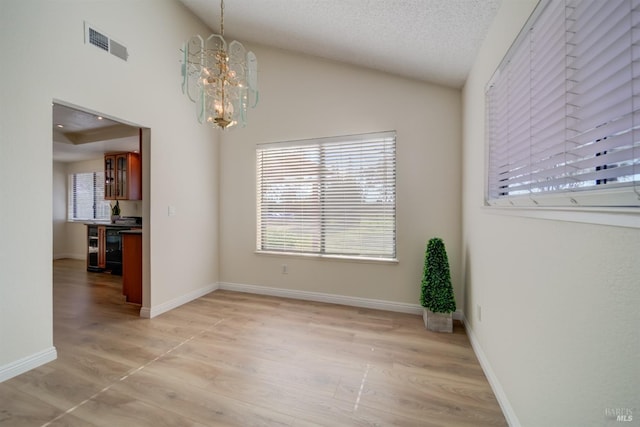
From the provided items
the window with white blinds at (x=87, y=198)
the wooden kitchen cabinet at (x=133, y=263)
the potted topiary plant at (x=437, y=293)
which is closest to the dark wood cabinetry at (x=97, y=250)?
the window with white blinds at (x=87, y=198)

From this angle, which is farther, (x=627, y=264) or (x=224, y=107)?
(x=224, y=107)

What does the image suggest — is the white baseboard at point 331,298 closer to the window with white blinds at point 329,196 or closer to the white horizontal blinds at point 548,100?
the window with white blinds at point 329,196

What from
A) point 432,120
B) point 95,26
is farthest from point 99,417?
point 432,120

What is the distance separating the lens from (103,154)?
5906 millimetres

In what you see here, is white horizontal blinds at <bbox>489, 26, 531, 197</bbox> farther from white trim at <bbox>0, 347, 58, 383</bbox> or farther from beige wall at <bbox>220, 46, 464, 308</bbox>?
white trim at <bbox>0, 347, 58, 383</bbox>

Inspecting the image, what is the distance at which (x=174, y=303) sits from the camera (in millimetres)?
3182

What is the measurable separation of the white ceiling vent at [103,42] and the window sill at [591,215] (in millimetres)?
3682

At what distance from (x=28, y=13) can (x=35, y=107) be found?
698 mm

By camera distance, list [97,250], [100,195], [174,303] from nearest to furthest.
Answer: [174,303] → [97,250] → [100,195]

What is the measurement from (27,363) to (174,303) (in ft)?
4.33

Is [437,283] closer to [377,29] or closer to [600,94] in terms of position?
[600,94]

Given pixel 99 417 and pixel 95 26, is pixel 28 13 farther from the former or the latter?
pixel 99 417

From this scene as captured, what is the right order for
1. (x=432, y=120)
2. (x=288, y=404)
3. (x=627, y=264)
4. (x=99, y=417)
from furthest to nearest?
(x=432, y=120) < (x=288, y=404) < (x=99, y=417) < (x=627, y=264)

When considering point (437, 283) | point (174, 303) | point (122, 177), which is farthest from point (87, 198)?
point (437, 283)
